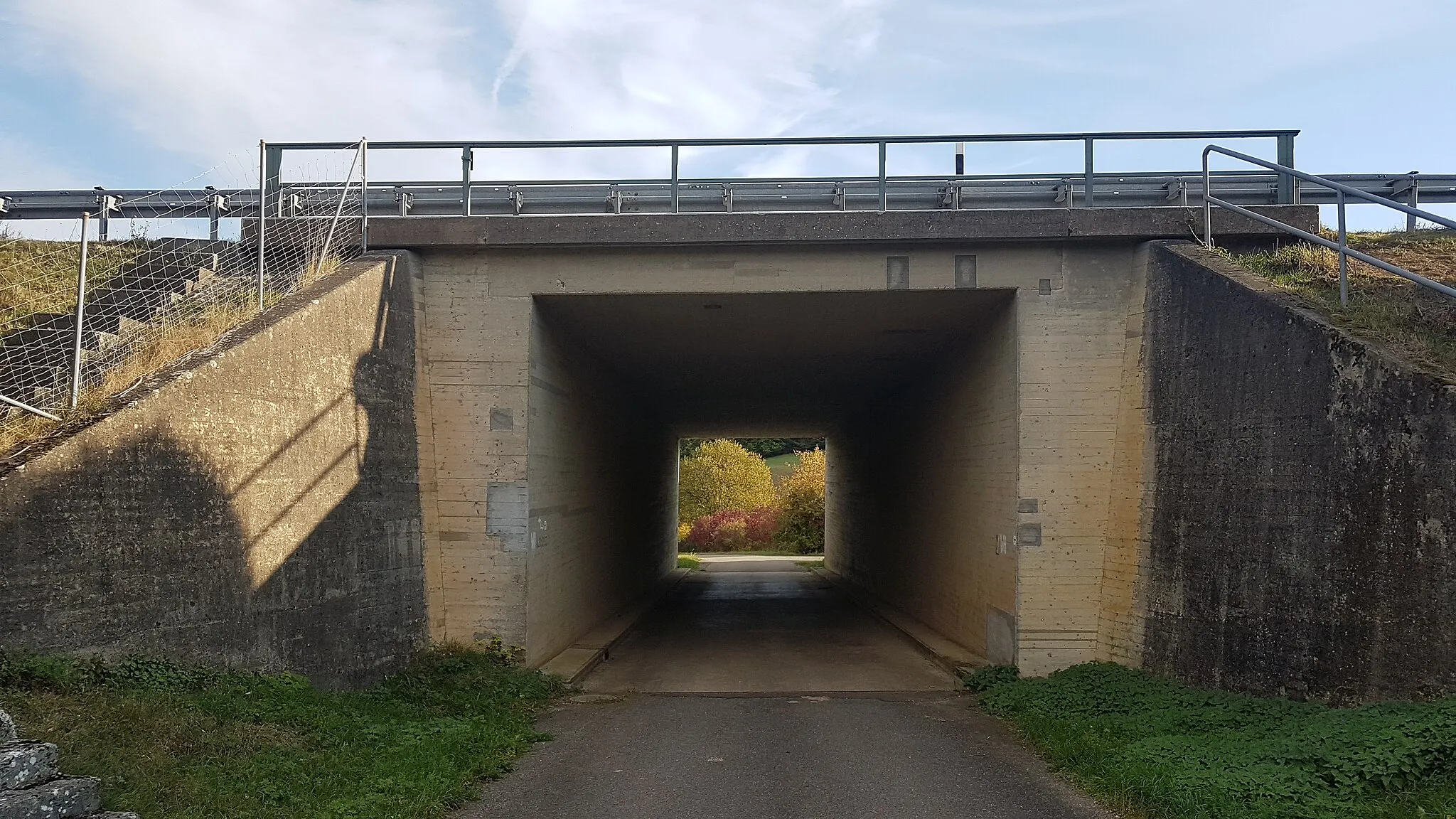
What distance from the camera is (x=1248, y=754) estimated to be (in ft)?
21.0

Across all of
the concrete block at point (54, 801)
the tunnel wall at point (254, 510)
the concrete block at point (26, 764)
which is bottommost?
the concrete block at point (54, 801)

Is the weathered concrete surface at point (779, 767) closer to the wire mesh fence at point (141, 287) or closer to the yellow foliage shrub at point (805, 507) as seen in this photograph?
the wire mesh fence at point (141, 287)

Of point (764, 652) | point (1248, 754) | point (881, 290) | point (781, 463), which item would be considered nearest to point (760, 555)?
point (764, 652)

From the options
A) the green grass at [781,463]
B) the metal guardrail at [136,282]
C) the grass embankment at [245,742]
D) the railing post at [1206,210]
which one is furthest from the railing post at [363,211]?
the green grass at [781,463]

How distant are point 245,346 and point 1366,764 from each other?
8.84 meters

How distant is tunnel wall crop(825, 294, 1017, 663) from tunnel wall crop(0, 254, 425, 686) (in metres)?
6.95

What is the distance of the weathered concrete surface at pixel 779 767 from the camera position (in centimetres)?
643

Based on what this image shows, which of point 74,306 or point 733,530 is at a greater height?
point 74,306

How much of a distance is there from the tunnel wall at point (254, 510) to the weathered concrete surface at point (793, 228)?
76cm

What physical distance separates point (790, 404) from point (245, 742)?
57.6ft

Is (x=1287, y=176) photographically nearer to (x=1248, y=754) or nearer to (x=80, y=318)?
(x=1248, y=754)

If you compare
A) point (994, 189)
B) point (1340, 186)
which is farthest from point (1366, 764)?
point (994, 189)

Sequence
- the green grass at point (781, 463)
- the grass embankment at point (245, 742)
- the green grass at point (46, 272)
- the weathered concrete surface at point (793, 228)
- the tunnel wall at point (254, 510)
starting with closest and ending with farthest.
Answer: the grass embankment at point (245, 742)
the tunnel wall at point (254, 510)
the green grass at point (46, 272)
the weathered concrete surface at point (793, 228)
the green grass at point (781, 463)

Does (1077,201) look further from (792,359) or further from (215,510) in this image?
(215,510)
